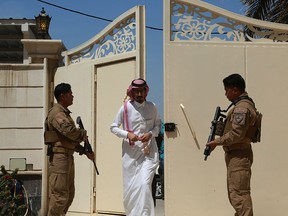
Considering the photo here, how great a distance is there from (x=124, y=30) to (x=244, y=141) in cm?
270

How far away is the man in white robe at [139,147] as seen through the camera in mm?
5367

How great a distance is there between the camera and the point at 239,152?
4.72 meters

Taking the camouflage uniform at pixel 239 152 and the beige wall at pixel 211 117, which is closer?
the camouflage uniform at pixel 239 152

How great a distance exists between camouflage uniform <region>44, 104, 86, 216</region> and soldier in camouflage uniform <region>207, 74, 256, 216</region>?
1.47 metres

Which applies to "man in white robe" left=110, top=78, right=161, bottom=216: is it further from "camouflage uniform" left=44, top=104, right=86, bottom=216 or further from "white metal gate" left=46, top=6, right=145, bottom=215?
"white metal gate" left=46, top=6, right=145, bottom=215

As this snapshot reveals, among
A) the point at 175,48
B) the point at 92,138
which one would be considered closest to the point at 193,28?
the point at 175,48

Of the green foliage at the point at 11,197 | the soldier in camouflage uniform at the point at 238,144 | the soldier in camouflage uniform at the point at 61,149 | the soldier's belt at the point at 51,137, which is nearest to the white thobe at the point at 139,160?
the soldier in camouflage uniform at the point at 61,149

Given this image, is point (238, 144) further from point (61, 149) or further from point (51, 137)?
point (51, 137)

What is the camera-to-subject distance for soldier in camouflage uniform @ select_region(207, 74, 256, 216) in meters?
4.55

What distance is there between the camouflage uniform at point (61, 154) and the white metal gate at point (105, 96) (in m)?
1.39

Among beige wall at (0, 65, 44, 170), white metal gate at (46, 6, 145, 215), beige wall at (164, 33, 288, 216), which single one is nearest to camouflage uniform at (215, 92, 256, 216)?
beige wall at (164, 33, 288, 216)

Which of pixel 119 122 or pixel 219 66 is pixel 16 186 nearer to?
pixel 119 122

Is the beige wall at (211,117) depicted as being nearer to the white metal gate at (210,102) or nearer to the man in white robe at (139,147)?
the white metal gate at (210,102)

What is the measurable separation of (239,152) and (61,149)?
6.05ft
